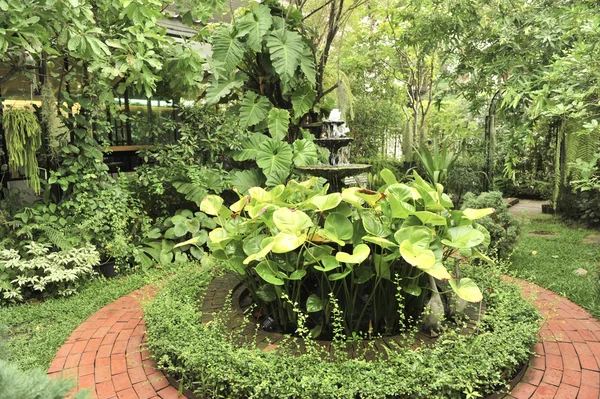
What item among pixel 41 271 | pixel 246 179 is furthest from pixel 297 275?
pixel 246 179

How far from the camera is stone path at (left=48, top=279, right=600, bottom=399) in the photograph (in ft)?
7.14

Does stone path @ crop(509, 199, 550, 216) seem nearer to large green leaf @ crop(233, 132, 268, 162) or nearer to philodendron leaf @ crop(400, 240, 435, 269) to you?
large green leaf @ crop(233, 132, 268, 162)

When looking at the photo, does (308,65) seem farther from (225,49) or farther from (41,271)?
(41,271)

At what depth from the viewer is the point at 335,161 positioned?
4508 mm

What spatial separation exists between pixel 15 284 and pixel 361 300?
300 centimetres

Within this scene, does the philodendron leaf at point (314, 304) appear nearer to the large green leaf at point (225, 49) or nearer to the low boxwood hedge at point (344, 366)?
the low boxwood hedge at point (344, 366)

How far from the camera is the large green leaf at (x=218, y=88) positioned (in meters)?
5.16

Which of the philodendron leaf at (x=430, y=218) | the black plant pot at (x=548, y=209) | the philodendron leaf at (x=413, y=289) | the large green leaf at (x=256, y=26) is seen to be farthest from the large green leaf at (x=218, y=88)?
the black plant pot at (x=548, y=209)

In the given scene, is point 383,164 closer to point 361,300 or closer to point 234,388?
point 361,300

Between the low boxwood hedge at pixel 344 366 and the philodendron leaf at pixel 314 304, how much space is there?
1.04 feet

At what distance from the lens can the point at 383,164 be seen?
8.90m

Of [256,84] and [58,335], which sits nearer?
[58,335]

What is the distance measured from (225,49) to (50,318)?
11.5ft

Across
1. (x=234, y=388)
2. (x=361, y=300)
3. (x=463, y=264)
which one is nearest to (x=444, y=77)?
(x=463, y=264)
